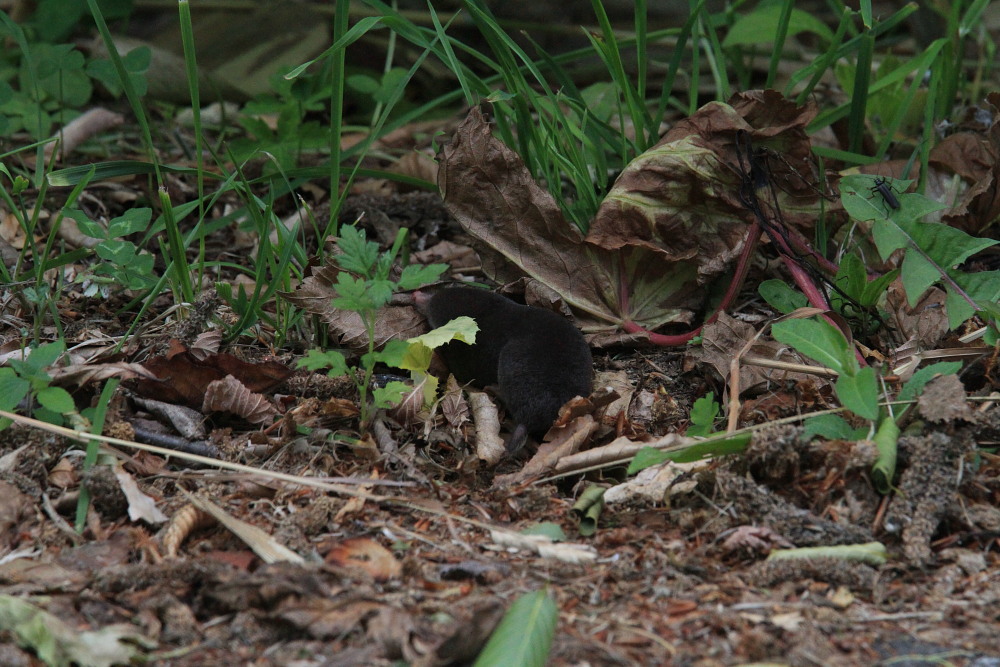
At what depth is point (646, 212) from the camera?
141 inches

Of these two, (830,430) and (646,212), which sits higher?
(646,212)

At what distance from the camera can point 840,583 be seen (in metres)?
2.22

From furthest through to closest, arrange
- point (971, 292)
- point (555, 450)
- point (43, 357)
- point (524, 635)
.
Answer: point (971, 292)
point (555, 450)
point (43, 357)
point (524, 635)

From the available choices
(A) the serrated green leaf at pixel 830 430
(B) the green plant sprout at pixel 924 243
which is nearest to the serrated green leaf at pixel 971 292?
(B) the green plant sprout at pixel 924 243

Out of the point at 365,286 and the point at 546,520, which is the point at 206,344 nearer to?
the point at 365,286

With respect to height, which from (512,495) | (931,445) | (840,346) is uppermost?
(840,346)

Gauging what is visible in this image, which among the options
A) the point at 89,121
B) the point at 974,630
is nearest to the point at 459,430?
the point at 974,630

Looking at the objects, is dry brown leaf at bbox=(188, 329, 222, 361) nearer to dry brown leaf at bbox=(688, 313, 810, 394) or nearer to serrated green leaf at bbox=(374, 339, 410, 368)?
serrated green leaf at bbox=(374, 339, 410, 368)

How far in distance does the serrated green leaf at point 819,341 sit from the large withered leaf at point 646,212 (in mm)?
849

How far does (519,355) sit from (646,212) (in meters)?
0.87

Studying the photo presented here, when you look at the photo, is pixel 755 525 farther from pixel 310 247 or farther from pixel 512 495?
pixel 310 247

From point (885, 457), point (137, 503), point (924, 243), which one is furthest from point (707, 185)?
point (137, 503)

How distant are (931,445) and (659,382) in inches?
44.0

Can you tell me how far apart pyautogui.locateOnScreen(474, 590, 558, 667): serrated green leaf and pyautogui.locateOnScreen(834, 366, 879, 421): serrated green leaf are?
3.51ft
